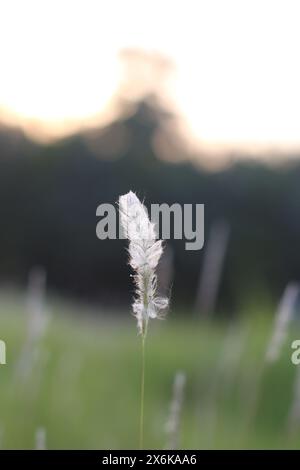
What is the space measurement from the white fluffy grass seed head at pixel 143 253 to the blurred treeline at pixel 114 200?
9830 mm

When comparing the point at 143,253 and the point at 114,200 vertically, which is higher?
the point at 114,200

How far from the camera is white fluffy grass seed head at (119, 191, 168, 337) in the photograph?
97 centimetres

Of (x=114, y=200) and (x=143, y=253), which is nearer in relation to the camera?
(x=143, y=253)

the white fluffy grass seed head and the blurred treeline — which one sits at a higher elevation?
the blurred treeline

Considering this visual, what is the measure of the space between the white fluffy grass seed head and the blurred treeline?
387 inches

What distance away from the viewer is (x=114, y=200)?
12602mm

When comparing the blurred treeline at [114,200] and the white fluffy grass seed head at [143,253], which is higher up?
the blurred treeline at [114,200]

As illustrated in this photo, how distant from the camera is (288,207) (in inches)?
477

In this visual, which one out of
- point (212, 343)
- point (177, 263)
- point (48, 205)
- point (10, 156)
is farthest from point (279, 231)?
point (212, 343)

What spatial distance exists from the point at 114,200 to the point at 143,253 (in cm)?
1165

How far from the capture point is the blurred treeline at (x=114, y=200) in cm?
1145

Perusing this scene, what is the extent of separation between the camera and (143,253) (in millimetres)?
970
